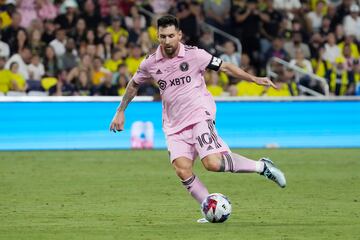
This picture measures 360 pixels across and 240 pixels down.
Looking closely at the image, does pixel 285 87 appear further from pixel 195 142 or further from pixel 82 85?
pixel 195 142

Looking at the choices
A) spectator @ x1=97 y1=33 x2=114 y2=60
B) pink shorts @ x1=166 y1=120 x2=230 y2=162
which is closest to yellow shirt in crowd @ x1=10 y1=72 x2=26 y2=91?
spectator @ x1=97 y1=33 x2=114 y2=60

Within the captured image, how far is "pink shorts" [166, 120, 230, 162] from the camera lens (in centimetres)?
1003

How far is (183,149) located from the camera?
1011 cm

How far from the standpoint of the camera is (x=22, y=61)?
839 inches

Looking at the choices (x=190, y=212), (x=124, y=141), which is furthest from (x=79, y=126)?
(x=190, y=212)

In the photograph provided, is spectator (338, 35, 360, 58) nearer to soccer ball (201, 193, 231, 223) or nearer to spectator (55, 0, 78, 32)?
spectator (55, 0, 78, 32)

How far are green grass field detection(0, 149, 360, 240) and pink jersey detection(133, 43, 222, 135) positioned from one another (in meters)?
1.00

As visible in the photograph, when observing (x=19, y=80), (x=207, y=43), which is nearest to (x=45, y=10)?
(x=19, y=80)

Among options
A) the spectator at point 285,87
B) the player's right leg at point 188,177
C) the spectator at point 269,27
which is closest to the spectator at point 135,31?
the spectator at point 269,27

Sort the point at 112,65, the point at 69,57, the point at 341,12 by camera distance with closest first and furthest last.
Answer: the point at 69,57
the point at 112,65
the point at 341,12

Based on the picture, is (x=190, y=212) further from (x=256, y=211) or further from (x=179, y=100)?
(x=179, y=100)

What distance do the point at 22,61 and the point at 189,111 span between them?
459 inches

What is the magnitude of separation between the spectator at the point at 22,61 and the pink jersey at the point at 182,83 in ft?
36.8

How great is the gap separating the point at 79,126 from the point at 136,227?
412 inches
